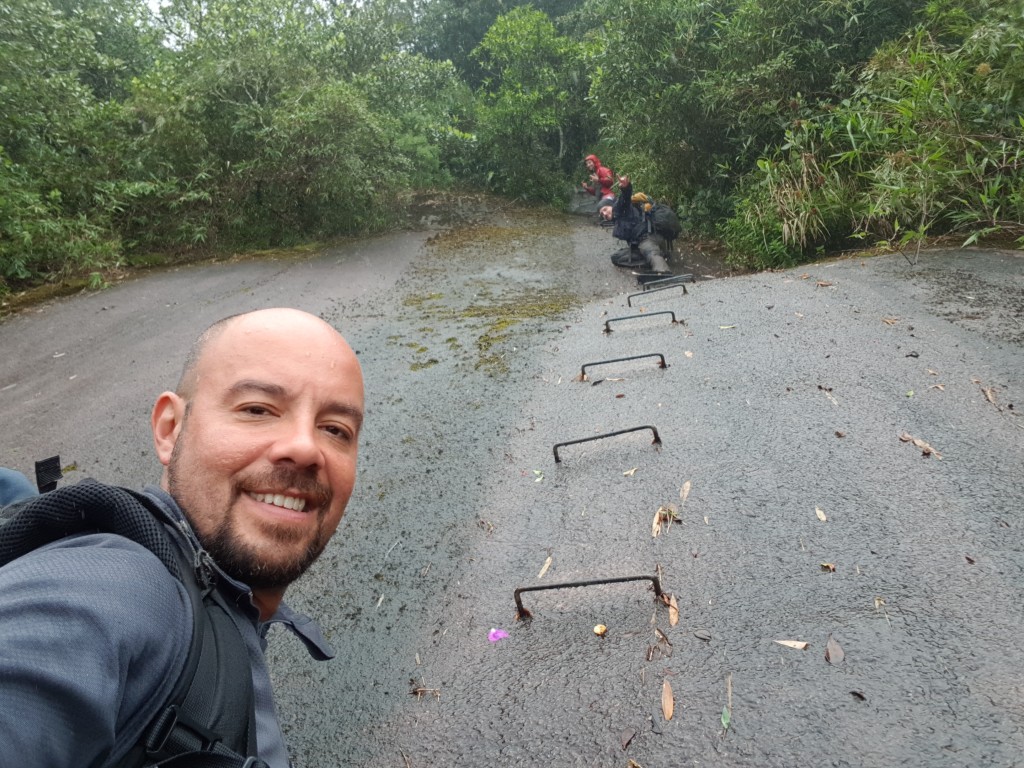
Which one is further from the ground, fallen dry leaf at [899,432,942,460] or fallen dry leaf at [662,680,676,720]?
fallen dry leaf at [899,432,942,460]

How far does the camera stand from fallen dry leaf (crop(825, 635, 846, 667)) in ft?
7.06

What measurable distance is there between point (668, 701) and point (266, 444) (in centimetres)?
156

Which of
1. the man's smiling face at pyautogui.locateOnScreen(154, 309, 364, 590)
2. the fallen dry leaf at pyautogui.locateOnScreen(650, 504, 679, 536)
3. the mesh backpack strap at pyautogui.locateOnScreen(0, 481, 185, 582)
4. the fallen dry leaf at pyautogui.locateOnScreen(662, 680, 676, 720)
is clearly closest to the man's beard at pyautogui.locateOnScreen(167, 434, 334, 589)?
the man's smiling face at pyautogui.locateOnScreen(154, 309, 364, 590)

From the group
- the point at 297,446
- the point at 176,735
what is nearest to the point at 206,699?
the point at 176,735

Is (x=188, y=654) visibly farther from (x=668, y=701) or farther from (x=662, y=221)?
(x=662, y=221)

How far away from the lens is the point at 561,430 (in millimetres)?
4391

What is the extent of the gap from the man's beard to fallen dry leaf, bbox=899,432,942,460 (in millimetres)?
3100

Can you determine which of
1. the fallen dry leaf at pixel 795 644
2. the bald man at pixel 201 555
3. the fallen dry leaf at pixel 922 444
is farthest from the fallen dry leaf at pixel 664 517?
the bald man at pixel 201 555

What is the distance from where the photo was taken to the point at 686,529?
10.0ft

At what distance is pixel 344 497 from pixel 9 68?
1222 centimetres

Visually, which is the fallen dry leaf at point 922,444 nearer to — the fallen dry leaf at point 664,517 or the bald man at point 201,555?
the fallen dry leaf at point 664,517

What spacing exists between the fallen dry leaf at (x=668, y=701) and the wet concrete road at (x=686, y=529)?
16mm

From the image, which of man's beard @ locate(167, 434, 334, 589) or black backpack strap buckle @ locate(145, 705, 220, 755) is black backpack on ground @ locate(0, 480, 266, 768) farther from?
man's beard @ locate(167, 434, 334, 589)

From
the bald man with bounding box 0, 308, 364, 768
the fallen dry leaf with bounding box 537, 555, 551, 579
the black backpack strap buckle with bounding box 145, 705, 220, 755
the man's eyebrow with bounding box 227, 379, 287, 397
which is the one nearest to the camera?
the bald man with bounding box 0, 308, 364, 768
